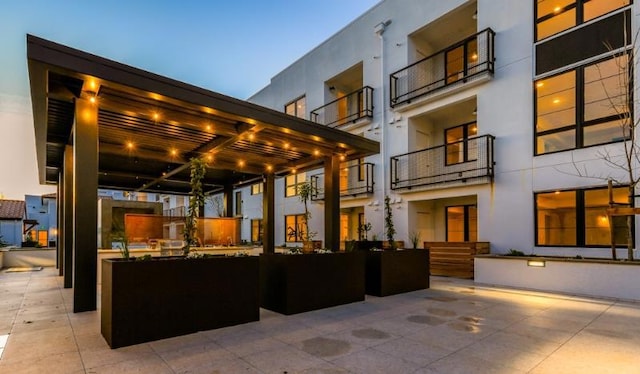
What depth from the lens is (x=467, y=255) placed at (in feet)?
30.7

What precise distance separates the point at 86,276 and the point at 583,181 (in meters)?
9.70

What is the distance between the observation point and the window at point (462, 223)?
1082 cm

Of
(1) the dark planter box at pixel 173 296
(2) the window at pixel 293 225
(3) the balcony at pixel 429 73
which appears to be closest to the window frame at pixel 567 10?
(3) the balcony at pixel 429 73

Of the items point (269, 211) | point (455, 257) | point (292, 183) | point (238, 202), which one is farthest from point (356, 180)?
point (238, 202)

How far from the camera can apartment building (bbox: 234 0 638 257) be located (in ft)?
25.5

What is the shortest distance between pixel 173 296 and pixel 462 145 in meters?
9.29

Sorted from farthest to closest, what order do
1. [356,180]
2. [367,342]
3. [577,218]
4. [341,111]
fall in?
[341,111] → [356,180] → [577,218] → [367,342]

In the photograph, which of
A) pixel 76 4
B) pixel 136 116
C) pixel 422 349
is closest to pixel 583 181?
pixel 422 349

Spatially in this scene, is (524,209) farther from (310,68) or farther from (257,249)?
(310,68)

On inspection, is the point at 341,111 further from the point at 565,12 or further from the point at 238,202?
the point at 238,202

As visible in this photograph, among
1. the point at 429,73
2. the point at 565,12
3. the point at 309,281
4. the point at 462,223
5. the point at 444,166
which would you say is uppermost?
the point at 565,12

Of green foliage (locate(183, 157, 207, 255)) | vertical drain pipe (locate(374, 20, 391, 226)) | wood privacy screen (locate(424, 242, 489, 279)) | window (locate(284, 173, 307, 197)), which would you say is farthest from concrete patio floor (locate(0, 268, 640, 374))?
window (locate(284, 173, 307, 197))

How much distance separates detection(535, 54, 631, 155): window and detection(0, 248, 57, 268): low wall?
15.8 m

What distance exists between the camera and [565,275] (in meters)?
7.16
